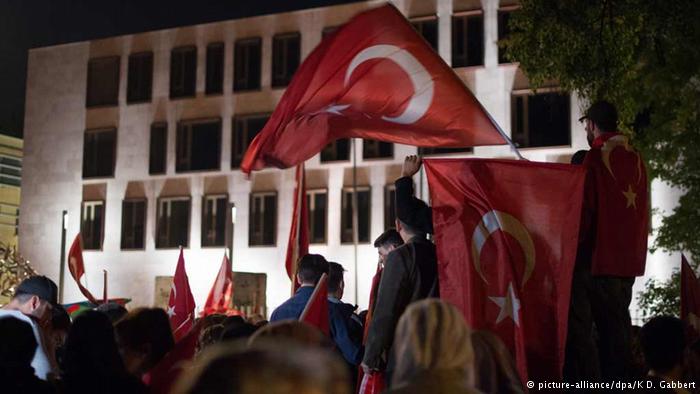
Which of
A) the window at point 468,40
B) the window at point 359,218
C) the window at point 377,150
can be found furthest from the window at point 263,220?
the window at point 468,40

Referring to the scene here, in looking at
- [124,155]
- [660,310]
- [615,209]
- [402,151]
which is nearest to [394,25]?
[615,209]

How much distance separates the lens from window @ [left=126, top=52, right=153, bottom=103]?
133 ft

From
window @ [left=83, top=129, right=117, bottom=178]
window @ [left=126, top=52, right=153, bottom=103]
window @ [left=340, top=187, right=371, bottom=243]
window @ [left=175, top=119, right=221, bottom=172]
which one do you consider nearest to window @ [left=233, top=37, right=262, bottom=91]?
window @ [left=175, top=119, right=221, bottom=172]

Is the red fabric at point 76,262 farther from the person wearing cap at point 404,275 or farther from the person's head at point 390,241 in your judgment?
the person wearing cap at point 404,275

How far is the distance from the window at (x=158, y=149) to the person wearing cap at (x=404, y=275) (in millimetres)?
34478

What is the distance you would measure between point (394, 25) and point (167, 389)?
3.62m

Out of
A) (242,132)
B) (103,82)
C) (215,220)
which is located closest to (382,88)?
(215,220)

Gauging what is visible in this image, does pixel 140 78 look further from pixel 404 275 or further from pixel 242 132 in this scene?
pixel 404 275

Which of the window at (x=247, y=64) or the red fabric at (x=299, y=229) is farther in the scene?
the window at (x=247, y=64)

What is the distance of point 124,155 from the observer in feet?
133

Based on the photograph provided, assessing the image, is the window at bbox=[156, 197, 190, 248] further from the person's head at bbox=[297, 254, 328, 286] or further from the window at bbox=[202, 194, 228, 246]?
the person's head at bbox=[297, 254, 328, 286]

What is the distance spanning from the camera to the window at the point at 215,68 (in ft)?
129

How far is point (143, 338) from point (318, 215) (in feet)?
104

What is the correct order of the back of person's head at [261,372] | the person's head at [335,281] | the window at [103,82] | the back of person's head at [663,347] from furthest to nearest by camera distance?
the window at [103,82] < the person's head at [335,281] < the back of person's head at [663,347] < the back of person's head at [261,372]
